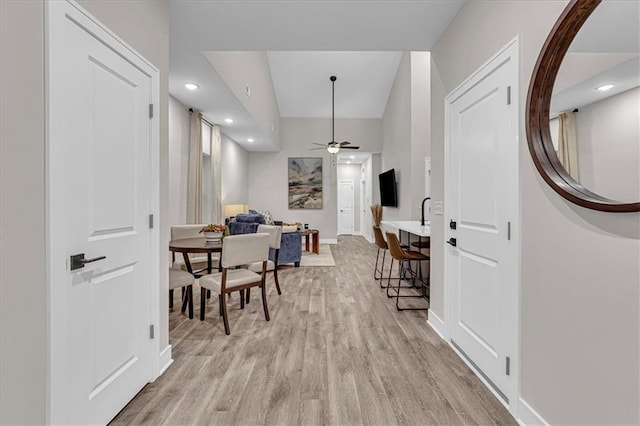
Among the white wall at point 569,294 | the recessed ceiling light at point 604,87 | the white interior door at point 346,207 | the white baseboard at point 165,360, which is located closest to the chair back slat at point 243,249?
the white baseboard at point 165,360

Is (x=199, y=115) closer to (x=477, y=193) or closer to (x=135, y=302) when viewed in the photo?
(x=135, y=302)

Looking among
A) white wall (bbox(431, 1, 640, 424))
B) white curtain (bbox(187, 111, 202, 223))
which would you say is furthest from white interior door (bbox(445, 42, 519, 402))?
white curtain (bbox(187, 111, 202, 223))

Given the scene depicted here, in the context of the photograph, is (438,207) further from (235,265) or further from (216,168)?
(216,168)

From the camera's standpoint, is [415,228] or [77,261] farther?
[415,228]

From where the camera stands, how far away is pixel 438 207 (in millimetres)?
2848

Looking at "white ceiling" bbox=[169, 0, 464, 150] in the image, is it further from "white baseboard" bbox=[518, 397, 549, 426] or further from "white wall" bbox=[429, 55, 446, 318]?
"white baseboard" bbox=[518, 397, 549, 426]

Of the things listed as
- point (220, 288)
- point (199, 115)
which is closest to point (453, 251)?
point (220, 288)

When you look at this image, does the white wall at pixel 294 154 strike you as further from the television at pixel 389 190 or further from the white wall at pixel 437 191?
the white wall at pixel 437 191

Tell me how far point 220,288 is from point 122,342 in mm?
1074

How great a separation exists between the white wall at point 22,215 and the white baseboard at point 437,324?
2684mm

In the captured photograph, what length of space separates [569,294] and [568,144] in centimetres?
67

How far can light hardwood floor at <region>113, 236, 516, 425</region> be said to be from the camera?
5.66 feet

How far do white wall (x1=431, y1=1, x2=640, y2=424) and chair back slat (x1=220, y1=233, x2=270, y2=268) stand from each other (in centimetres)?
220

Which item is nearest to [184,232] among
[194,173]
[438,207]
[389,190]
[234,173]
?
[194,173]
